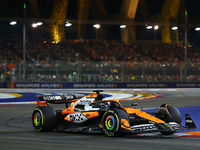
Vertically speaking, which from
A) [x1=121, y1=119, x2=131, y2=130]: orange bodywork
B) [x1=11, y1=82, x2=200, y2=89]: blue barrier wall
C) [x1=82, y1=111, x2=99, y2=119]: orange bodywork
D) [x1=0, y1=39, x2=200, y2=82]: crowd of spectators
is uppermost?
[x1=0, y1=39, x2=200, y2=82]: crowd of spectators

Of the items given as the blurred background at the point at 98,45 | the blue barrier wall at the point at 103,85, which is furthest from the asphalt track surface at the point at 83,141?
the blue barrier wall at the point at 103,85

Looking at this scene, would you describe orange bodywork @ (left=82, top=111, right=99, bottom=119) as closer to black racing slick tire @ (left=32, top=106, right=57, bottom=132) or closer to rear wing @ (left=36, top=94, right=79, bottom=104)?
black racing slick tire @ (left=32, top=106, right=57, bottom=132)

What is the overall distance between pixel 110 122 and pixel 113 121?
0.42ft

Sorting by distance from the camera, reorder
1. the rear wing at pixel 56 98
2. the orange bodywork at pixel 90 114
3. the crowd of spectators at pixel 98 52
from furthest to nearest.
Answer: the crowd of spectators at pixel 98 52 → the rear wing at pixel 56 98 → the orange bodywork at pixel 90 114

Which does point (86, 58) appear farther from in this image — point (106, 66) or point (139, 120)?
point (139, 120)

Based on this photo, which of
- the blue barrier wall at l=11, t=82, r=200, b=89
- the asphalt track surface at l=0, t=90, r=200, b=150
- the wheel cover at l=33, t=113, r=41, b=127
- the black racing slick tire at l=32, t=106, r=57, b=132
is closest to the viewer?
the asphalt track surface at l=0, t=90, r=200, b=150

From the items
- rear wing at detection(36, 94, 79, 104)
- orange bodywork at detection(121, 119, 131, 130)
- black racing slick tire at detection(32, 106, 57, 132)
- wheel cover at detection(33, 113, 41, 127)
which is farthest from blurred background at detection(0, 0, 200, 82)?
orange bodywork at detection(121, 119, 131, 130)

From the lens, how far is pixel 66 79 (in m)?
30.9

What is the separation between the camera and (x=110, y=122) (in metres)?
7.38

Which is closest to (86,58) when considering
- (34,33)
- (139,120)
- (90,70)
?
(90,70)

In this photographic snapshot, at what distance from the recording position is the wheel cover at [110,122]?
7.31 metres

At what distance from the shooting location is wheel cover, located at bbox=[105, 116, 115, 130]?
731 cm

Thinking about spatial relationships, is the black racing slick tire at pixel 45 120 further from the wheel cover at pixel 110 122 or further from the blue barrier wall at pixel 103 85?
the blue barrier wall at pixel 103 85

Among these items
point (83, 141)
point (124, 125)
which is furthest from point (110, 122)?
point (83, 141)
